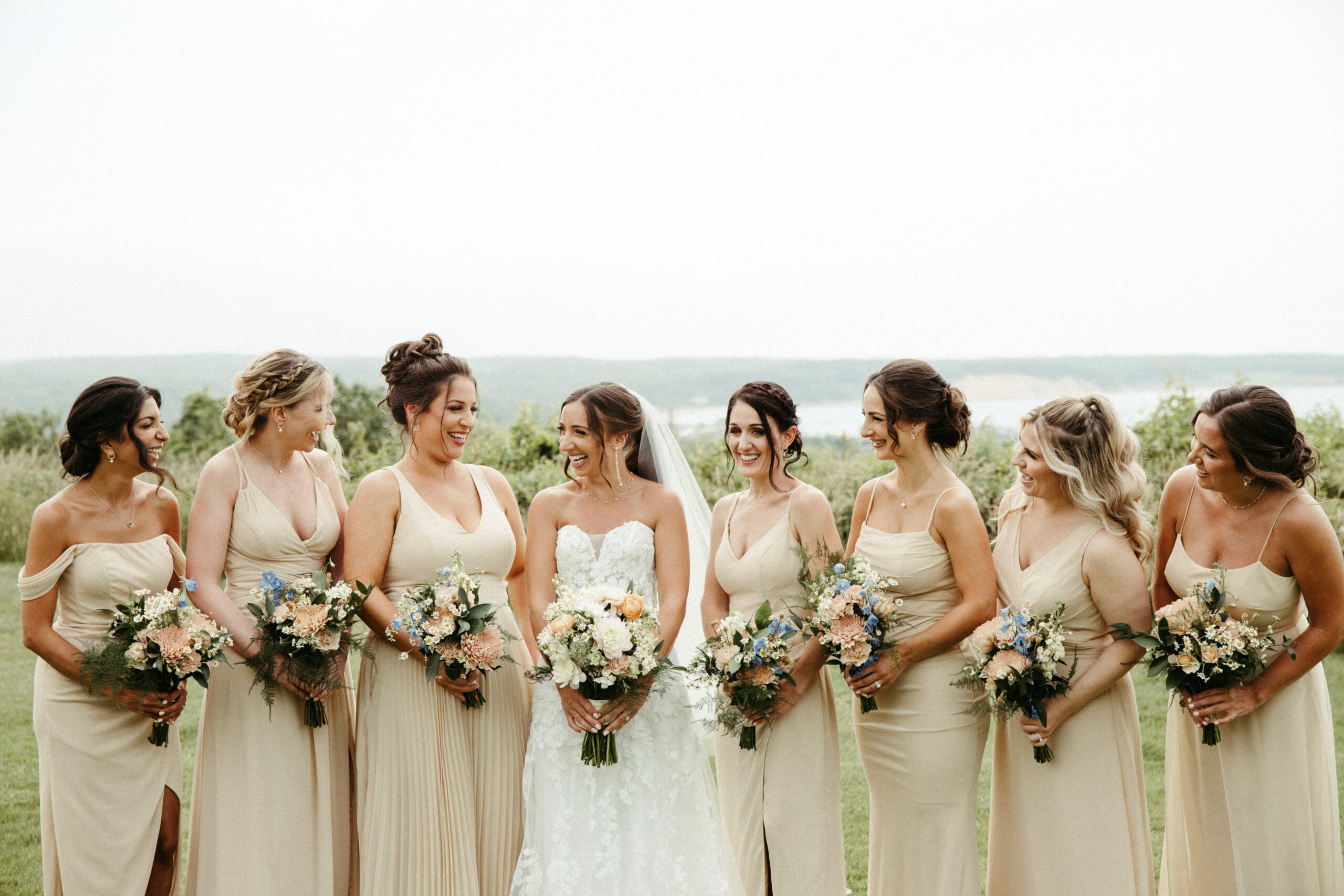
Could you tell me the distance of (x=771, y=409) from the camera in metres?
5.08

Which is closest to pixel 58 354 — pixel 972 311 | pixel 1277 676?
pixel 972 311

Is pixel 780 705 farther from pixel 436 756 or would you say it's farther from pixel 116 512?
pixel 116 512

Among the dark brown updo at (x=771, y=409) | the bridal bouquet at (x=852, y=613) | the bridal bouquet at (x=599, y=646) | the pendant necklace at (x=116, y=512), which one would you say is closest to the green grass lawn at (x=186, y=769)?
the pendant necklace at (x=116, y=512)

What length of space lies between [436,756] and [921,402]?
110 inches

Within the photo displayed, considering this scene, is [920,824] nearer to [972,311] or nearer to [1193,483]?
[1193,483]

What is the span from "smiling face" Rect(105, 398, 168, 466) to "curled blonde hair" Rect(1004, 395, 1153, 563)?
4092 mm

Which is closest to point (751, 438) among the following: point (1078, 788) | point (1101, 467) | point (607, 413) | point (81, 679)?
point (607, 413)

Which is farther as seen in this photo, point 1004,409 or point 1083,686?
point 1004,409

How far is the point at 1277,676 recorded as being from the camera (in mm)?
4508

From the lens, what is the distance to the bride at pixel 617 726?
15.8 ft

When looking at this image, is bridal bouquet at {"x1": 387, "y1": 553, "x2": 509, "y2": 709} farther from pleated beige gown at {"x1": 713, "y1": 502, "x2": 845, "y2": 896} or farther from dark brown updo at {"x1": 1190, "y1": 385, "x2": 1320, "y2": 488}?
dark brown updo at {"x1": 1190, "y1": 385, "x2": 1320, "y2": 488}

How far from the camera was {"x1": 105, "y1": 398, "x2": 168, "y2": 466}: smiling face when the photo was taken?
4.91 meters

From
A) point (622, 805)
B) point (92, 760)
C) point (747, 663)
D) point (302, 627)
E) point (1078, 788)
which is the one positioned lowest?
point (622, 805)

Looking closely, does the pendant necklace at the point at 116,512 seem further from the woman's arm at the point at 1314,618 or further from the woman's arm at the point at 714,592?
the woman's arm at the point at 1314,618
